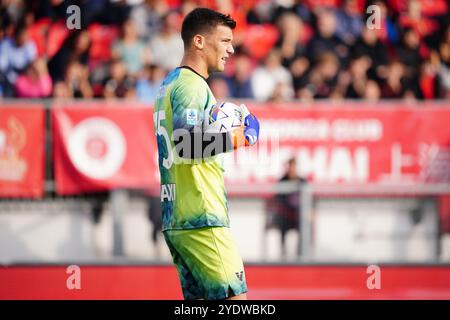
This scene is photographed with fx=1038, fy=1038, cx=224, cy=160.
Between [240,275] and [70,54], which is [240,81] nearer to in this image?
[70,54]

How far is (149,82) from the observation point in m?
14.2

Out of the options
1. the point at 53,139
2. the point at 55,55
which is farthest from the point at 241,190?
the point at 55,55

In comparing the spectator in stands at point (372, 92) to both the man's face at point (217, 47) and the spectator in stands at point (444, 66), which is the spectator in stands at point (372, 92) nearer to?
the spectator in stands at point (444, 66)

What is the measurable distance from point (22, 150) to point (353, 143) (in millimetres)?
4169

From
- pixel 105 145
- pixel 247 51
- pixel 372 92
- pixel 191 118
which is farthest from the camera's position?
pixel 247 51

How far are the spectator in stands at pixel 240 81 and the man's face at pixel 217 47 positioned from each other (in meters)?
7.86

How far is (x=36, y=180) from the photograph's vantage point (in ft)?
42.5

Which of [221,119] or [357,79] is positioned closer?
[221,119]

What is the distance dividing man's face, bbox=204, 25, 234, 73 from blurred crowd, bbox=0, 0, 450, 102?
7.06m

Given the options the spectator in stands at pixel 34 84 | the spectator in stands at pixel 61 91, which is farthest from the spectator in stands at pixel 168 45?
the spectator in stands at pixel 34 84

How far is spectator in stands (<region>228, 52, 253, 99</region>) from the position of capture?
14.3 meters

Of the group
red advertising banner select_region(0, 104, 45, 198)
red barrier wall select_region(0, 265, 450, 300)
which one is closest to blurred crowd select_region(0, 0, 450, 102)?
red advertising banner select_region(0, 104, 45, 198)

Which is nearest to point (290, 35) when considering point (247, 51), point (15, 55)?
point (247, 51)

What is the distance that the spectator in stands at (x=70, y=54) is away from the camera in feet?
46.3
